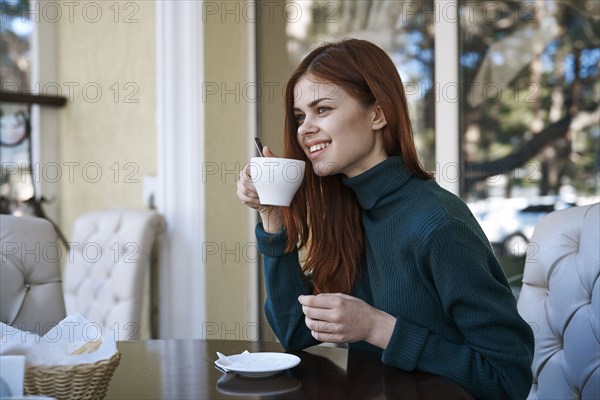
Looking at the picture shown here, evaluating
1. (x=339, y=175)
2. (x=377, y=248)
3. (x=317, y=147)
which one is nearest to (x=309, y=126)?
(x=317, y=147)

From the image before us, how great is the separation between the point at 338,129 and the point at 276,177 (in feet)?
0.64

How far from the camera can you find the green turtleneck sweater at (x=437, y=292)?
4.11ft

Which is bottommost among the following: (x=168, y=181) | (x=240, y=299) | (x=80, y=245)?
(x=240, y=299)

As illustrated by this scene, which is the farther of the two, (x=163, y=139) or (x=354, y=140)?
(x=163, y=139)

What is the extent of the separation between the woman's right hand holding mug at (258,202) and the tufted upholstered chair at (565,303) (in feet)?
1.75

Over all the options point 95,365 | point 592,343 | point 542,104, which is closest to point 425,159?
point 542,104

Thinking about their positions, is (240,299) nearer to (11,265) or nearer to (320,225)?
(11,265)

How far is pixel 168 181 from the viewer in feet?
9.39

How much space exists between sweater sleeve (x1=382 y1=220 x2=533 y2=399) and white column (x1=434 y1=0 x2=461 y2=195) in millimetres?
1188

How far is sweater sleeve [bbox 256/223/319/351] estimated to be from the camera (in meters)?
1.56

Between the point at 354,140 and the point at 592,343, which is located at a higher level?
the point at 354,140

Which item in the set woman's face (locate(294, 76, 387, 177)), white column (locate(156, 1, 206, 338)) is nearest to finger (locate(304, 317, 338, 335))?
woman's face (locate(294, 76, 387, 177))

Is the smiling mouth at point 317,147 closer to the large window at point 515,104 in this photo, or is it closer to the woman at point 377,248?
the woman at point 377,248

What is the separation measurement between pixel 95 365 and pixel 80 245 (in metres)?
1.84
